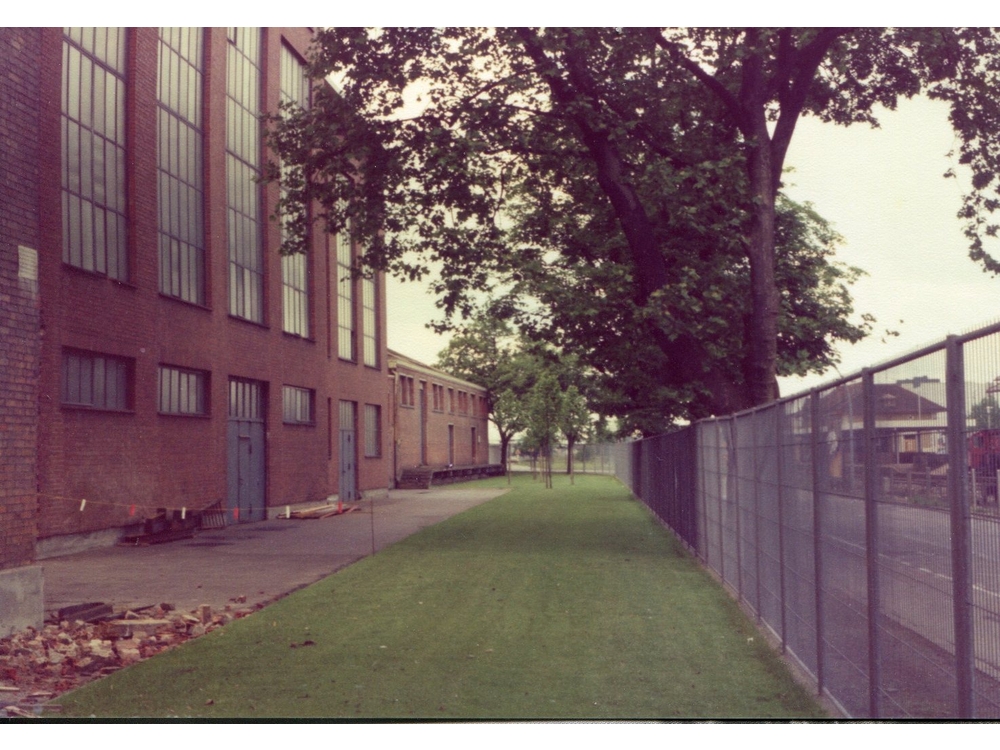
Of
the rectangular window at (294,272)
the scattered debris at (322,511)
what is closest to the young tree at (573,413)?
the scattered debris at (322,511)

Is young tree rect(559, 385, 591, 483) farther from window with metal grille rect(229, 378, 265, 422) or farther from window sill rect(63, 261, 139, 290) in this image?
window sill rect(63, 261, 139, 290)

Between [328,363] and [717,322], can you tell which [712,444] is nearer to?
[717,322]

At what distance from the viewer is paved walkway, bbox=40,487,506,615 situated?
Result: 1365cm

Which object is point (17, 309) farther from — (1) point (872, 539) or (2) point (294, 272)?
(2) point (294, 272)

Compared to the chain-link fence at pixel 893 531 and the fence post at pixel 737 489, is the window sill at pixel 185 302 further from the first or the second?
the chain-link fence at pixel 893 531

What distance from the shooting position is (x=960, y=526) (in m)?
4.19

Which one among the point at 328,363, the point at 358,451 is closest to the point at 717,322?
the point at 328,363

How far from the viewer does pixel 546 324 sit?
22.8m

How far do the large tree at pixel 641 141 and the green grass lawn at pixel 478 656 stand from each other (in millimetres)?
5462

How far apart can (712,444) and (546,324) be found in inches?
344

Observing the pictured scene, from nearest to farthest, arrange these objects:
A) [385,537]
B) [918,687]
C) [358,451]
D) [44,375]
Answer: [918,687] < [44,375] < [385,537] < [358,451]

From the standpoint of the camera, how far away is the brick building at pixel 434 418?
51781 millimetres
